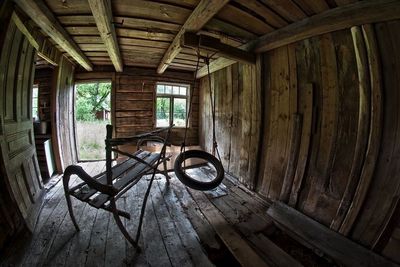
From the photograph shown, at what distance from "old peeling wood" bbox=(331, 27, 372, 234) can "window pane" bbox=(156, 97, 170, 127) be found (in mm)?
4320

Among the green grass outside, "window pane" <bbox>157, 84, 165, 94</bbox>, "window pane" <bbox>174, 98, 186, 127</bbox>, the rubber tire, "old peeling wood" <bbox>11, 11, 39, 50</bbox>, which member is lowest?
the green grass outside

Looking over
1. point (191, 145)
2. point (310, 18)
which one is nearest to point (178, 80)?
point (191, 145)

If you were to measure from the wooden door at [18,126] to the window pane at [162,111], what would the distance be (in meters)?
2.91

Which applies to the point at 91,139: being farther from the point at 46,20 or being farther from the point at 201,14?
the point at 201,14

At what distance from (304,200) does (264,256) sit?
0.91 m

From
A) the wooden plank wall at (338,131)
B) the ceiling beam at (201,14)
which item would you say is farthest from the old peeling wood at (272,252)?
the ceiling beam at (201,14)

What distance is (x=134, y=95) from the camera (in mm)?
4945

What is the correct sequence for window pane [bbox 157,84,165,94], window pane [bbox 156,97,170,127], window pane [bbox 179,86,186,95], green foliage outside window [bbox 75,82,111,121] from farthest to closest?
green foliage outside window [bbox 75,82,111,121]
window pane [bbox 179,86,186,95]
window pane [bbox 156,97,170,127]
window pane [bbox 157,84,165,94]

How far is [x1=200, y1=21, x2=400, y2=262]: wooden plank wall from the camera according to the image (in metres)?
1.69

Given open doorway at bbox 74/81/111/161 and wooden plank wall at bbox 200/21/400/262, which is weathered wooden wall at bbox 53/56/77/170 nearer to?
wooden plank wall at bbox 200/21/400/262

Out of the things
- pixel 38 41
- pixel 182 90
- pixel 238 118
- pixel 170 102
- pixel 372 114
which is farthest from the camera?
pixel 182 90

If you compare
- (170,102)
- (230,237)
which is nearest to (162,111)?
(170,102)

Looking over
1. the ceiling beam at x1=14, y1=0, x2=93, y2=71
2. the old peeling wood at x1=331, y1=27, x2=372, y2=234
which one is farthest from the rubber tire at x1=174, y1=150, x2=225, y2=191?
the ceiling beam at x1=14, y1=0, x2=93, y2=71

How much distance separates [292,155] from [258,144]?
2.00 ft
